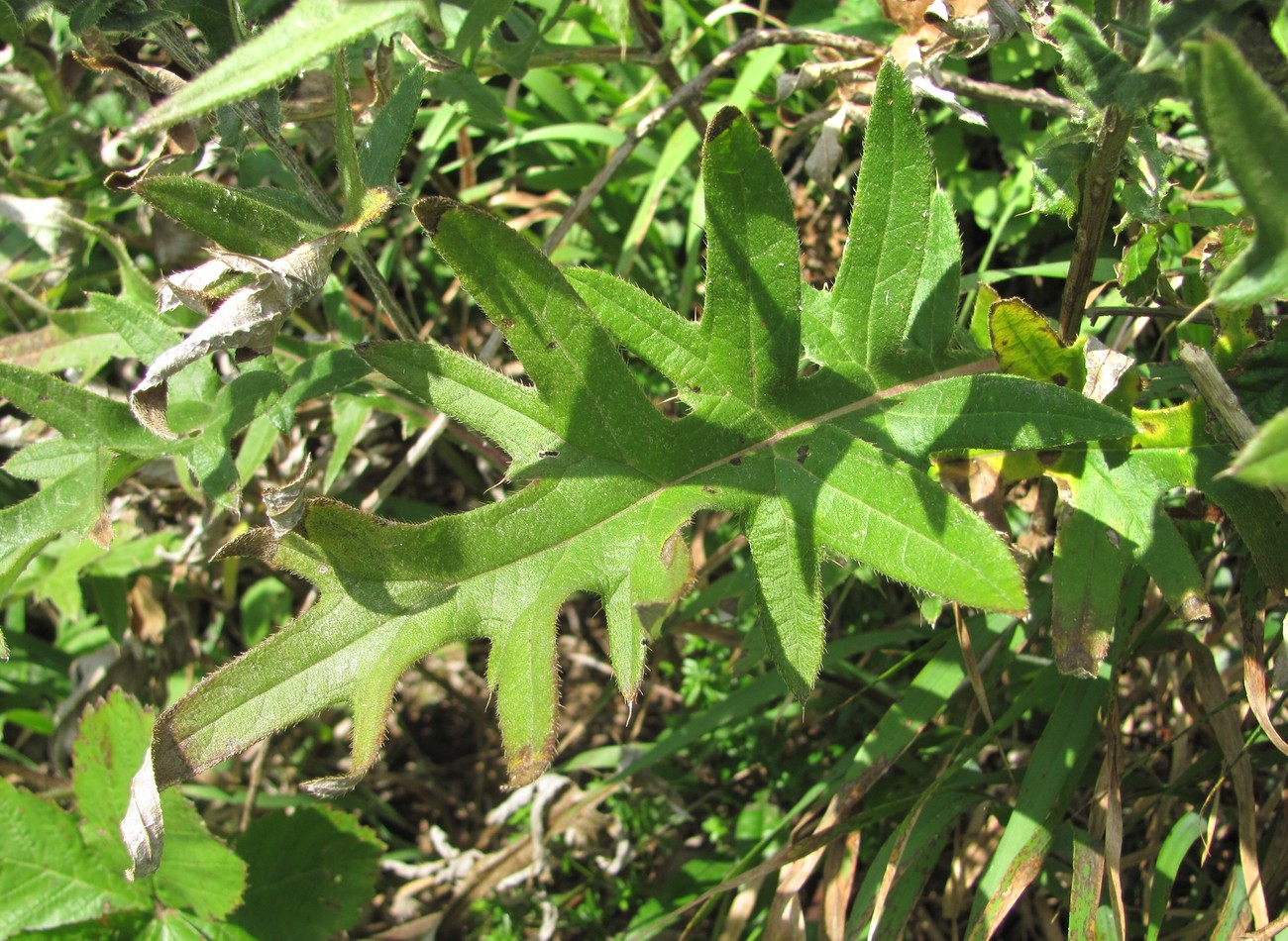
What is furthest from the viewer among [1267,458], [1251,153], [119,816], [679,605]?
[119,816]

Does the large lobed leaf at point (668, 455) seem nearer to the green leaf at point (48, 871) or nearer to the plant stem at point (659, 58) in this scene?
the plant stem at point (659, 58)

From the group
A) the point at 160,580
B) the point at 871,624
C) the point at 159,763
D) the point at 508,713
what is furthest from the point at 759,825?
the point at 160,580

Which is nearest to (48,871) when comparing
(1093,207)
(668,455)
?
(668,455)

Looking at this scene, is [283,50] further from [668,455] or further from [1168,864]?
[1168,864]

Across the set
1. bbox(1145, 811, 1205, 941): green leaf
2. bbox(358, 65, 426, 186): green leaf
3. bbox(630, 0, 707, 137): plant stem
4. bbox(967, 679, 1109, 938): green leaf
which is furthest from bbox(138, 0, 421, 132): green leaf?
bbox(1145, 811, 1205, 941): green leaf

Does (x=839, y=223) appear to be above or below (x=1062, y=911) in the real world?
above

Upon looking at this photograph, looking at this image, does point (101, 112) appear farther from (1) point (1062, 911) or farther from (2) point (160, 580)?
(1) point (1062, 911)
